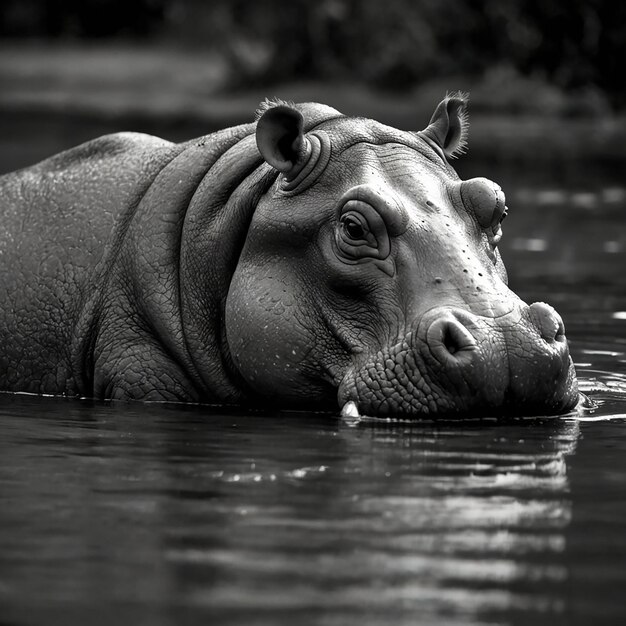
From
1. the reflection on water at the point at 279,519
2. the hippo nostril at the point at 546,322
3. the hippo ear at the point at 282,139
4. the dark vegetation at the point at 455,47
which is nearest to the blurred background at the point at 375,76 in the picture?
the dark vegetation at the point at 455,47

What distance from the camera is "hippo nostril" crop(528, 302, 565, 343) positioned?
21.5ft

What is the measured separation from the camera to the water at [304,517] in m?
4.18

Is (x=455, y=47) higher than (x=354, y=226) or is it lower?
higher

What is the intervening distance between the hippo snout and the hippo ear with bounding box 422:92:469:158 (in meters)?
1.28

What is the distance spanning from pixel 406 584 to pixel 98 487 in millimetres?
1545

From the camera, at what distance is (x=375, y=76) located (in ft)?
108

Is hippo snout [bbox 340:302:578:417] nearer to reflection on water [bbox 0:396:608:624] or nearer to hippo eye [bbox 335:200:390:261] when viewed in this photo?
reflection on water [bbox 0:396:608:624]

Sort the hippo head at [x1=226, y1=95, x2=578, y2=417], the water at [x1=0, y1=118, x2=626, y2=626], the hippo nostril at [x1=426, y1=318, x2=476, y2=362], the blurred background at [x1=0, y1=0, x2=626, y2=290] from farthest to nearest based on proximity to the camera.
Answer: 1. the blurred background at [x1=0, y1=0, x2=626, y2=290]
2. the hippo head at [x1=226, y1=95, x2=578, y2=417]
3. the hippo nostril at [x1=426, y1=318, x2=476, y2=362]
4. the water at [x1=0, y1=118, x2=626, y2=626]

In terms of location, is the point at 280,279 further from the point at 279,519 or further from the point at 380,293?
the point at 279,519

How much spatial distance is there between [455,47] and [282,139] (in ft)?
89.1

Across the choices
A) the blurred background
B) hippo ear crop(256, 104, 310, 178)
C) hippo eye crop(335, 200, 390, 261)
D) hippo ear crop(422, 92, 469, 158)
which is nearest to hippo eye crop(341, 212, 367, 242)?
hippo eye crop(335, 200, 390, 261)

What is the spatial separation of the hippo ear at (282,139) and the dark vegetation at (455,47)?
25010 mm

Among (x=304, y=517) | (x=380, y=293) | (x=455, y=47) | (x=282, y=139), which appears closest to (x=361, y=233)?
(x=380, y=293)

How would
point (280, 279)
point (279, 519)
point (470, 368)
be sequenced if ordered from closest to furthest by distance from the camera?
point (279, 519) → point (470, 368) → point (280, 279)
